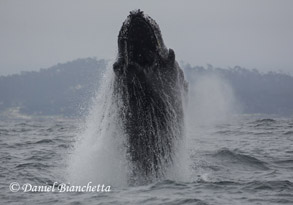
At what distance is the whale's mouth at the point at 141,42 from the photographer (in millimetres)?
9570

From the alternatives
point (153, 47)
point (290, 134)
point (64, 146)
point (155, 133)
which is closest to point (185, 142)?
point (155, 133)

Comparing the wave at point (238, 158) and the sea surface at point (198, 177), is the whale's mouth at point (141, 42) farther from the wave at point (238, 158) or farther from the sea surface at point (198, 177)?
the wave at point (238, 158)

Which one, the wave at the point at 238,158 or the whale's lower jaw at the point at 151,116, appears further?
the wave at the point at 238,158

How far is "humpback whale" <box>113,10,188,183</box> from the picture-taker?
31.8 feet

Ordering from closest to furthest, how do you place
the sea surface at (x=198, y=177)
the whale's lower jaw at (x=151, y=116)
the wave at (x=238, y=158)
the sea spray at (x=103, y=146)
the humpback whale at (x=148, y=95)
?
the sea surface at (x=198, y=177)
the humpback whale at (x=148, y=95)
the whale's lower jaw at (x=151, y=116)
the sea spray at (x=103, y=146)
the wave at (x=238, y=158)

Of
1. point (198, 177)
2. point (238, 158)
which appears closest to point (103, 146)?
point (198, 177)

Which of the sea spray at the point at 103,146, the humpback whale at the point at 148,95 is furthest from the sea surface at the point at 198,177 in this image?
the humpback whale at the point at 148,95

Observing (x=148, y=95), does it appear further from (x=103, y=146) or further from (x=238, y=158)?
(x=238, y=158)

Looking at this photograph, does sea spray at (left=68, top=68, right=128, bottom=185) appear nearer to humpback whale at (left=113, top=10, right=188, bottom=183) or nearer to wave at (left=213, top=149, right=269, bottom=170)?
humpback whale at (left=113, top=10, right=188, bottom=183)

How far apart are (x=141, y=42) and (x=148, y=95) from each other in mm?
Answer: 1037

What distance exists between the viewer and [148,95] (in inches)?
396

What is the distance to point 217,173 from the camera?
41.0 feet

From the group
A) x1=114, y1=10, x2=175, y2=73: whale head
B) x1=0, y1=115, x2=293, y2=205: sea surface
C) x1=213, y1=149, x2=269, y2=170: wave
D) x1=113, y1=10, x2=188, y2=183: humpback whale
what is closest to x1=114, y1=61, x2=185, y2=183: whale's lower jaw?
x1=113, y1=10, x2=188, y2=183: humpback whale

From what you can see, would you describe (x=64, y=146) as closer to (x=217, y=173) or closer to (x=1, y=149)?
(x=1, y=149)
